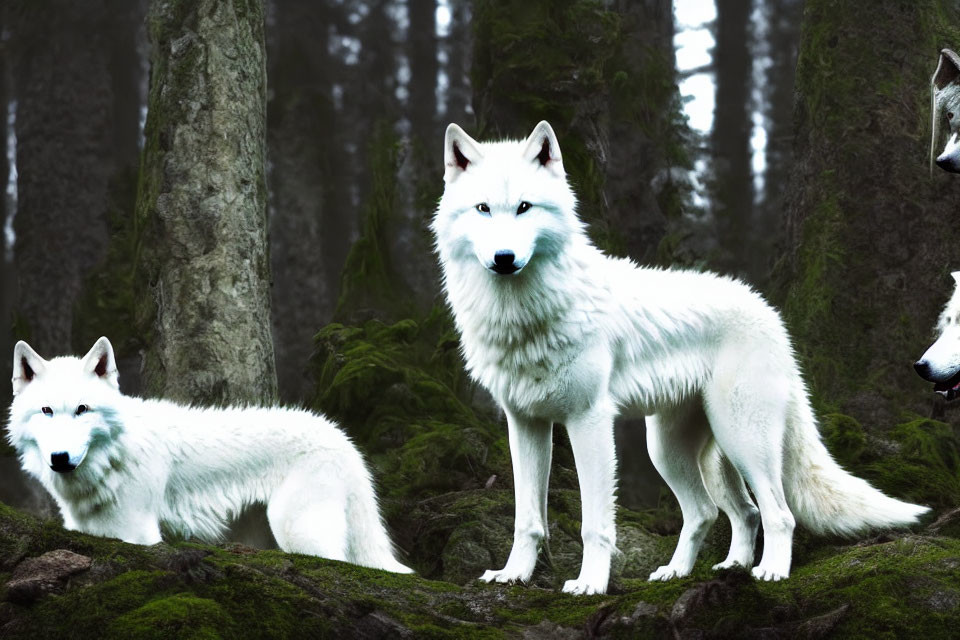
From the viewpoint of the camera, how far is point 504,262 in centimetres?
503

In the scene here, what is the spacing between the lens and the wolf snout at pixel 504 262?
5.03 m

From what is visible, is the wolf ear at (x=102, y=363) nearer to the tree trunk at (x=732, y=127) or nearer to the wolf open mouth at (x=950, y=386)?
the wolf open mouth at (x=950, y=386)

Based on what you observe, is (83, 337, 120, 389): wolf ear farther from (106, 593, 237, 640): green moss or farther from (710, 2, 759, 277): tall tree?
(710, 2, 759, 277): tall tree

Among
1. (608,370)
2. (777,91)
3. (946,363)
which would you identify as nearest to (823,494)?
(946,363)

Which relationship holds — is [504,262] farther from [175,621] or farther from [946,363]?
[946,363]

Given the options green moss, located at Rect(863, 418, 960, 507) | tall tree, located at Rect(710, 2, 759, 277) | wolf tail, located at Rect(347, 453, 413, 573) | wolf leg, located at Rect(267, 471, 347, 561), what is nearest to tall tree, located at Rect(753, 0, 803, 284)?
tall tree, located at Rect(710, 2, 759, 277)

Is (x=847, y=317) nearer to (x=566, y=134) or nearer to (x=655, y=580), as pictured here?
(x=566, y=134)

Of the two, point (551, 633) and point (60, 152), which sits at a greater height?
point (60, 152)

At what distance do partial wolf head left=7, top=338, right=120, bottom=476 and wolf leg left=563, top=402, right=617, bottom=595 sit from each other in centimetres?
277

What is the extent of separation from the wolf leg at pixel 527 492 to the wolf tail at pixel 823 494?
1538 millimetres

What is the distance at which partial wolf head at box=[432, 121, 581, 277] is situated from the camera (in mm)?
5180

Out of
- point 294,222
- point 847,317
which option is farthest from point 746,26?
point 847,317

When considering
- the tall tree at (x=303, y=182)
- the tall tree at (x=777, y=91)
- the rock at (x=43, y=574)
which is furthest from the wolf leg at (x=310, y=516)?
the tall tree at (x=777, y=91)

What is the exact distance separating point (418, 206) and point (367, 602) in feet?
29.0
